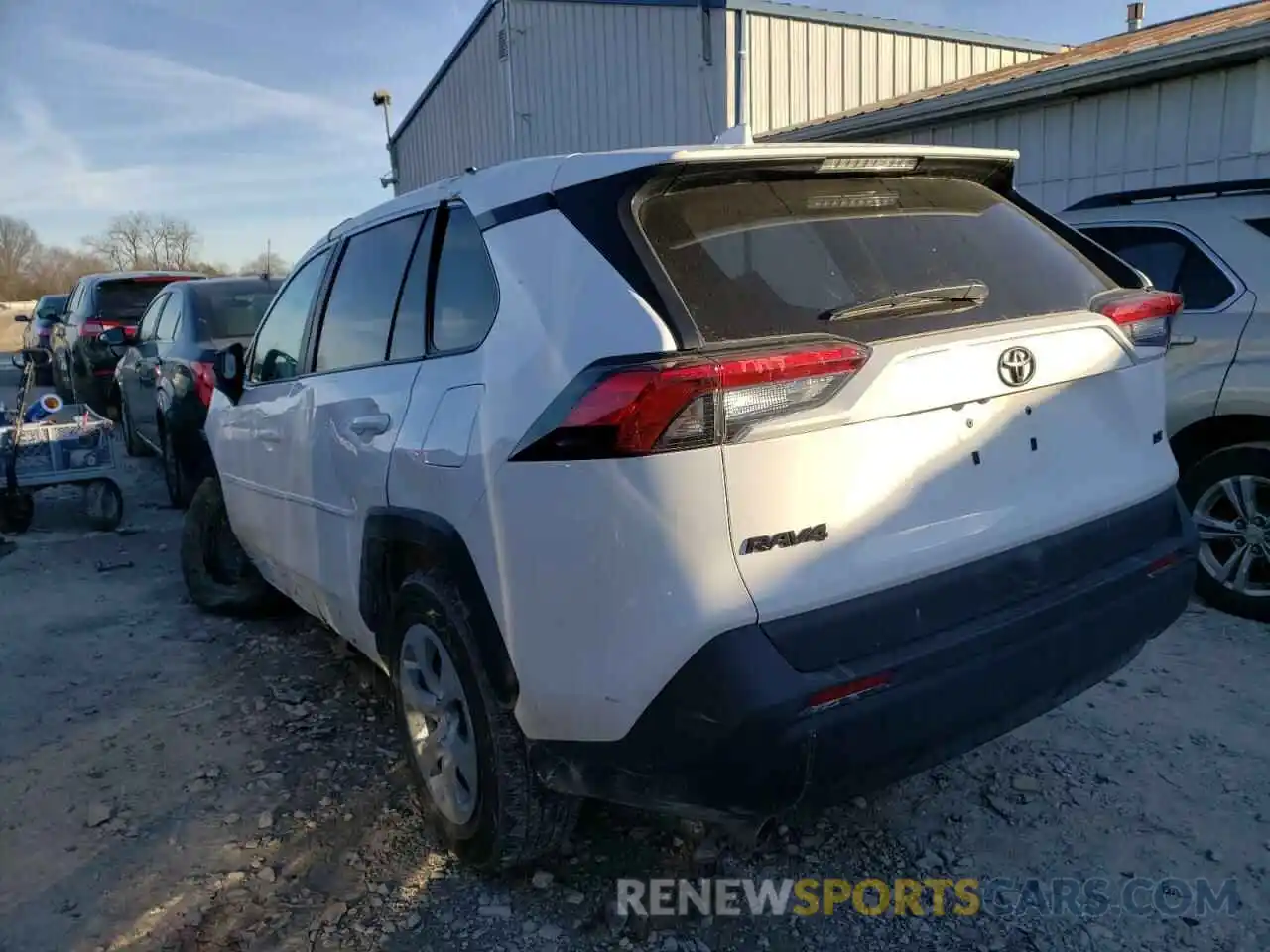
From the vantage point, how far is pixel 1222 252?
4207mm

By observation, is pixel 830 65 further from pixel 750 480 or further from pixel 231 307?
pixel 750 480

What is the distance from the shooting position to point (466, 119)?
19.0 metres

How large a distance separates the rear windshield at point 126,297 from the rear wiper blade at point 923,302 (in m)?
10.5

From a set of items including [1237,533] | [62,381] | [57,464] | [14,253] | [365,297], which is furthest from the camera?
[14,253]

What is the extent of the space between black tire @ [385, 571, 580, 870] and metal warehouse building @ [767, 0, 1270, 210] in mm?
6527

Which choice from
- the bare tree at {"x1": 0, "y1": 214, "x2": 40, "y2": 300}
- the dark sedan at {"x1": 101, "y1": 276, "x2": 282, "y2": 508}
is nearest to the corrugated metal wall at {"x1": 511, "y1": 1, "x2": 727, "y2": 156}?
the dark sedan at {"x1": 101, "y1": 276, "x2": 282, "y2": 508}

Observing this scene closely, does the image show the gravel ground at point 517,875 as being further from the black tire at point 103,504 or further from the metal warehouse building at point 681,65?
the metal warehouse building at point 681,65

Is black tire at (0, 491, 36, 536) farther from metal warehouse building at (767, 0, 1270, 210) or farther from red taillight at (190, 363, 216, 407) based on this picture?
metal warehouse building at (767, 0, 1270, 210)

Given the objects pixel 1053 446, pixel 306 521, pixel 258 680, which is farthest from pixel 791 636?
pixel 258 680

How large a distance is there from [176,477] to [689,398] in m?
6.28

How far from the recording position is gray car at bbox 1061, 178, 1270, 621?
159 inches

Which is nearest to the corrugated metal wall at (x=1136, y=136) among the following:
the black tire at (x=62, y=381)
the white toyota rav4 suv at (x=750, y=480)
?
the white toyota rav4 suv at (x=750, y=480)

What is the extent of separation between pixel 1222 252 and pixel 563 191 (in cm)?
334

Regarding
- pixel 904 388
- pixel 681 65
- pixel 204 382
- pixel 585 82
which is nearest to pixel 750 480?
pixel 904 388
